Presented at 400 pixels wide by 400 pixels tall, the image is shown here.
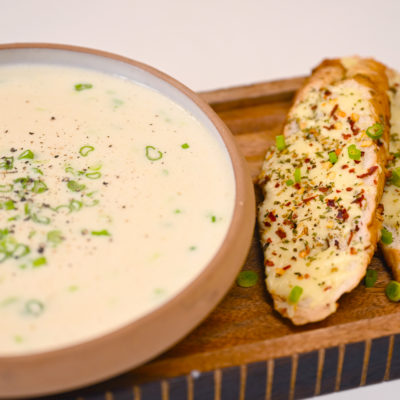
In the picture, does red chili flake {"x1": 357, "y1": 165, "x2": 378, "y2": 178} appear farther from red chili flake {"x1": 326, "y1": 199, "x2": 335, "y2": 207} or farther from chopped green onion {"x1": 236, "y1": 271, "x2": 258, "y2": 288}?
chopped green onion {"x1": 236, "y1": 271, "x2": 258, "y2": 288}

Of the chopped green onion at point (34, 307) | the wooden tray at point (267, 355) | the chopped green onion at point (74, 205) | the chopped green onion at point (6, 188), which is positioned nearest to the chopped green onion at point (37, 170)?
the chopped green onion at point (6, 188)

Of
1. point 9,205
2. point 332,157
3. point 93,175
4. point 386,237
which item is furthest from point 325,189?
point 9,205

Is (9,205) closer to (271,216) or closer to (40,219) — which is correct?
(40,219)

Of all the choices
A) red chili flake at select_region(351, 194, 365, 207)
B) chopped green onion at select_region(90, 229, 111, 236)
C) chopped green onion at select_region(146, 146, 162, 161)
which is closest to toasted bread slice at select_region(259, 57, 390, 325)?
red chili flake at select_region(351, 194, 365, 207)

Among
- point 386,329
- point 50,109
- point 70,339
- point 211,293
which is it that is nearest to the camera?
point 70,339

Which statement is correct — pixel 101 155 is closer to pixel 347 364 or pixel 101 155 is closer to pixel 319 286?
pixel 319 286

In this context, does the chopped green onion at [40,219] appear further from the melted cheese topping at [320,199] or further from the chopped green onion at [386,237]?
the chopped green onion at [386,237]

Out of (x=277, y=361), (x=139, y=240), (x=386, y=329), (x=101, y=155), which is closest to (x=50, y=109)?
(x=101, y=155)
